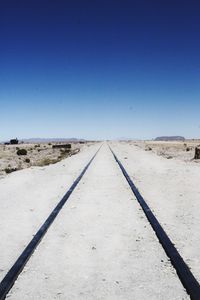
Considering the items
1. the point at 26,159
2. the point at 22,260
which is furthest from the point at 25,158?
the point at 22,260

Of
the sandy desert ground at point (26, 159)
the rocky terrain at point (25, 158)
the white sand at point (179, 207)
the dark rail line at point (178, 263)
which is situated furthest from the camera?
the rocky terrain at point (25, 158)

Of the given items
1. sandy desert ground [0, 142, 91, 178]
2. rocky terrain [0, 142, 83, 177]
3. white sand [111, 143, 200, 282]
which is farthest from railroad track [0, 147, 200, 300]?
rocky terrain [0, 142, 83, 177]

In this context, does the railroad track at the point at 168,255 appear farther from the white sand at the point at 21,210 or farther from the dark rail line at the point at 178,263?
the white sand at the point at 21,210

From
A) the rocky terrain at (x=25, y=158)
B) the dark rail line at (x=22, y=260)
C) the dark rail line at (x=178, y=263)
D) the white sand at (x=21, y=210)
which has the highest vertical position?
the dark rail line at (x=178, y=263)

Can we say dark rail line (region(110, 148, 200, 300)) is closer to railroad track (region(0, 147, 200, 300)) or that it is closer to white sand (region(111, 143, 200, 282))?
railroad track (region(0, 147, 200, 300))

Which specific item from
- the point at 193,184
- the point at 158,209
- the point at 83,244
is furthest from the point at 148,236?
the point at 193,184

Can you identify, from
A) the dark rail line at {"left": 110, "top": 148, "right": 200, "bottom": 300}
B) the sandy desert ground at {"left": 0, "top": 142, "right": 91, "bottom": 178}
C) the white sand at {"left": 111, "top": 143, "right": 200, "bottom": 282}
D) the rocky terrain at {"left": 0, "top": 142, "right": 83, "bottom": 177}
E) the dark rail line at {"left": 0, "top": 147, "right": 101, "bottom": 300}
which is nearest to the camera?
the dark rail line at {"left": 110, "top": 148, "right": 200, "bottom": 300}

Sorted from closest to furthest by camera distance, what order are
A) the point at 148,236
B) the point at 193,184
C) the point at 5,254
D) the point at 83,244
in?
the point at 5,254
the point at 83,244
the point at 148,236
the point at 193,184

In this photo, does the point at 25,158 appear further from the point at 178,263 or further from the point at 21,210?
the point at 178,263

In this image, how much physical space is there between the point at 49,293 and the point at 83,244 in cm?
196

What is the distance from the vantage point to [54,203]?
34.0ft

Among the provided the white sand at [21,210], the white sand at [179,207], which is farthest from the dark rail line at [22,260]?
the white sand at [179,207]

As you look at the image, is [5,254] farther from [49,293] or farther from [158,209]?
[158,209]

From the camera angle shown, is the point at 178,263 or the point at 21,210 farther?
the point at 21,210
